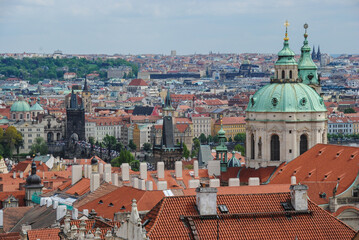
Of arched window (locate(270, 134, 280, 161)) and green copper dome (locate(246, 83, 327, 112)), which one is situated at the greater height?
green copper dome (locate(246, 83, 327, 112))

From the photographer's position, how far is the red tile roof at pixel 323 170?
4762cm

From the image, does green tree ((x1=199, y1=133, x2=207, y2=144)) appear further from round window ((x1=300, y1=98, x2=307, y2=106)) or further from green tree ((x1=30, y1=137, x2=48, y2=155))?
round window ((x1=300, y1=98, x2=307, y2=106))

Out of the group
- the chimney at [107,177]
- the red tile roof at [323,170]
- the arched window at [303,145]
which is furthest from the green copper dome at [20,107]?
the red tile roof at [323,170]

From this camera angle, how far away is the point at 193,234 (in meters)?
28.3

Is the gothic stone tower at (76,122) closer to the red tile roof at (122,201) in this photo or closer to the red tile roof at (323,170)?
the red tile roof at (323,170)

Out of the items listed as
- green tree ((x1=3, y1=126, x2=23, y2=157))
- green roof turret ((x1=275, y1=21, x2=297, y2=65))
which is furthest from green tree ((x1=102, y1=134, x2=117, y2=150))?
green roof turret ((x1=275, y1=21, x2=297, y2=65))

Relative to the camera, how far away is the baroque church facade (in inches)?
2445

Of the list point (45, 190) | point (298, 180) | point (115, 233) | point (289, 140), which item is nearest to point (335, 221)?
point (115, 233)

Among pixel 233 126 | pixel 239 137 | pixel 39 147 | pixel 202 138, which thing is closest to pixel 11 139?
pixel 39 147

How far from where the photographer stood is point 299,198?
3025 cm

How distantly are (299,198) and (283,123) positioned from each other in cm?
3212

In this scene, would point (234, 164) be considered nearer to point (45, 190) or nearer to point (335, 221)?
point (45, 190)

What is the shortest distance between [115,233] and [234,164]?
39727mm

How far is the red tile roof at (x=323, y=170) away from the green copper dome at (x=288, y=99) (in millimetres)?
4544
